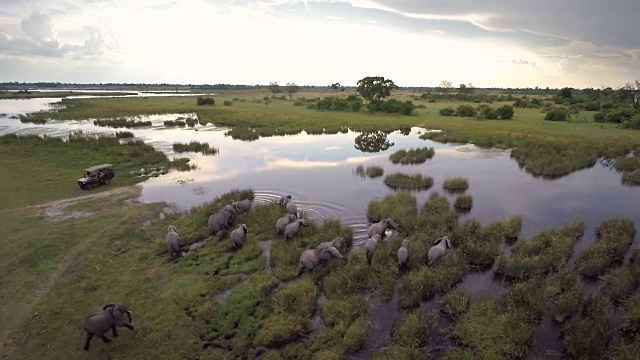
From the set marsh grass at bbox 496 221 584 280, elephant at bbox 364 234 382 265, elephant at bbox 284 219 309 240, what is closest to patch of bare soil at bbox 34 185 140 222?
elephant at bbox 284 219 309 240

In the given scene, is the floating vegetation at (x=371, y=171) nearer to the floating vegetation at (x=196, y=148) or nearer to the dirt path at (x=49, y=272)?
the dirt path at (x=49, y=272)

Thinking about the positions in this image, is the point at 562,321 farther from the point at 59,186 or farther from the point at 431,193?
the point at 59,186

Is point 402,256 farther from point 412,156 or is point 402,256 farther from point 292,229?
point 412,156

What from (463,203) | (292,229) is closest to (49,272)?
(292,229)

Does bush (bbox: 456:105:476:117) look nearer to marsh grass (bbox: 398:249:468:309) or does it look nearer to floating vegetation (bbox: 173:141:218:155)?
floating vegetation (bbox: 173:141:218:155)

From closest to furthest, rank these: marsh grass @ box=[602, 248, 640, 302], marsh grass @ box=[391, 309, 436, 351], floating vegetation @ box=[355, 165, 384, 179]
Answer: marsh grass @ box=[391, 309, 436, 351] → marsh grass @ box=[602, 248, 640, 302] → floating vegetation @ box=[355, 165, 384, 179]
